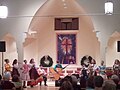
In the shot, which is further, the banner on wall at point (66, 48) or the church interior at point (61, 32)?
the banner on wall at point (66, 48)

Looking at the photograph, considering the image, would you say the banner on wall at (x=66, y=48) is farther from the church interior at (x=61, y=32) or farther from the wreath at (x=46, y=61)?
the wreath at (x=46, y=61)

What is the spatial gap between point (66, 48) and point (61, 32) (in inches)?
36.7

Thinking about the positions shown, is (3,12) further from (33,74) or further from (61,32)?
(61,32)

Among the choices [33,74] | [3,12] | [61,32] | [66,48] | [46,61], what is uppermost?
[3,12]

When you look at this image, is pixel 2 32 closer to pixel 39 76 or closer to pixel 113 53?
pixel 39 76

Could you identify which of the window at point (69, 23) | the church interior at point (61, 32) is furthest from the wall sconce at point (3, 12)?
the window at point (69, 23)

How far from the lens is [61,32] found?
18.5 m

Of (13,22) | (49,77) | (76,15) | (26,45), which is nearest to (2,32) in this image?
(13,22)

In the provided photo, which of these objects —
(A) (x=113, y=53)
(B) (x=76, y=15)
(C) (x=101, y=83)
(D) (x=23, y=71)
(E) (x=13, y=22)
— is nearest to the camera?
(C) (x=101, y=83)

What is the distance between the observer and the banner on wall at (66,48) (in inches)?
727

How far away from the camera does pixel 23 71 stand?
14.2 meters

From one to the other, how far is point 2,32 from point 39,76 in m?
2.77

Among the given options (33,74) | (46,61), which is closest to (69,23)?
(46,61)

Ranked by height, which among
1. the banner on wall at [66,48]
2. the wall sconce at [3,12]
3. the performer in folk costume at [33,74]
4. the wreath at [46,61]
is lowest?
the performer in folk costume at [33,74]
